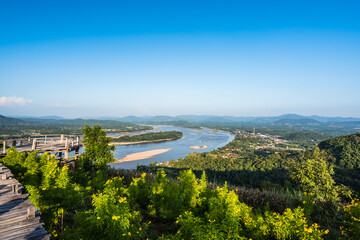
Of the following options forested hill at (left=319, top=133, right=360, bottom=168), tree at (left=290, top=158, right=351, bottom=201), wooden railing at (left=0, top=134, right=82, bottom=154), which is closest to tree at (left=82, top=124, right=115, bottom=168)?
wooden railing at (left=0, top=134, right=82, bottom=154)

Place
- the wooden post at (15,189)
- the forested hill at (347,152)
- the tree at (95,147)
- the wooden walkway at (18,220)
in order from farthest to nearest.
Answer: the forested hill at (347,152) → the tree at (95,147) → the wooden post at (15,189) → the wooden walkway at (18,220)

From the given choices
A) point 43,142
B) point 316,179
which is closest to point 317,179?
point 316,179

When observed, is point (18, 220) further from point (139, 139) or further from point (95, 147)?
point (139, 139)

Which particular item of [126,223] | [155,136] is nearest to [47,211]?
[126,223]

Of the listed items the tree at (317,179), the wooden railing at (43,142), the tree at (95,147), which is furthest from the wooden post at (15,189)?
the tree at (317,179)

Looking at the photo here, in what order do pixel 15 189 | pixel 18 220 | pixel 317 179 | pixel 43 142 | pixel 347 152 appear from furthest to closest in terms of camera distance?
pixel 347 152
pixel 43 142
pixel 317 179
pixel 15 189
pixel 18 220

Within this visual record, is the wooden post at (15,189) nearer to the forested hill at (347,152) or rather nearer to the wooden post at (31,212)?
the wooden post at (31,212)
